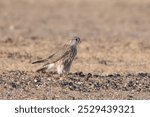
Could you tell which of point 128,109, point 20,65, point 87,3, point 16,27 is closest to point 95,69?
point 20,65

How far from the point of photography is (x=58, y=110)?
11.9 metres

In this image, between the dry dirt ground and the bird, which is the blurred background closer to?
the dry dirt ground

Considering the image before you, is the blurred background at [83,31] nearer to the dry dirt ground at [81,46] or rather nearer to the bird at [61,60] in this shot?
the dry dirt ground at [81,46]

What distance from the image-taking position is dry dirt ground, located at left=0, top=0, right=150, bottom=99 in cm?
1326

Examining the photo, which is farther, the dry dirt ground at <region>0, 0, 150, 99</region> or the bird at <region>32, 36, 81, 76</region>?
the bird at <region>32, 36, 81, 76</region>

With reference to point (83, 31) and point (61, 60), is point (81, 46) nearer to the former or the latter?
point (83, 31)

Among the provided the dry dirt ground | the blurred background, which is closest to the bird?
the dry dirt ground

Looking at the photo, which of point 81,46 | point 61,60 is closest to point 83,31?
point 81,46

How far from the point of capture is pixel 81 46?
2028 centimetres

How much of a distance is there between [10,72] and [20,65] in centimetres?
175

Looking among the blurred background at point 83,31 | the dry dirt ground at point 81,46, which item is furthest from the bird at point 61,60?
the blurred background at point 83,31

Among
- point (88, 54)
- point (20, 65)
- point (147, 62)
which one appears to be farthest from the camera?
point (88, 54)

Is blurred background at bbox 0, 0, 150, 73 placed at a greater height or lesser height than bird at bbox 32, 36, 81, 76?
greater

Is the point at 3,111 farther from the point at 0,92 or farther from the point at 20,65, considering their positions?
the point at 20,65
